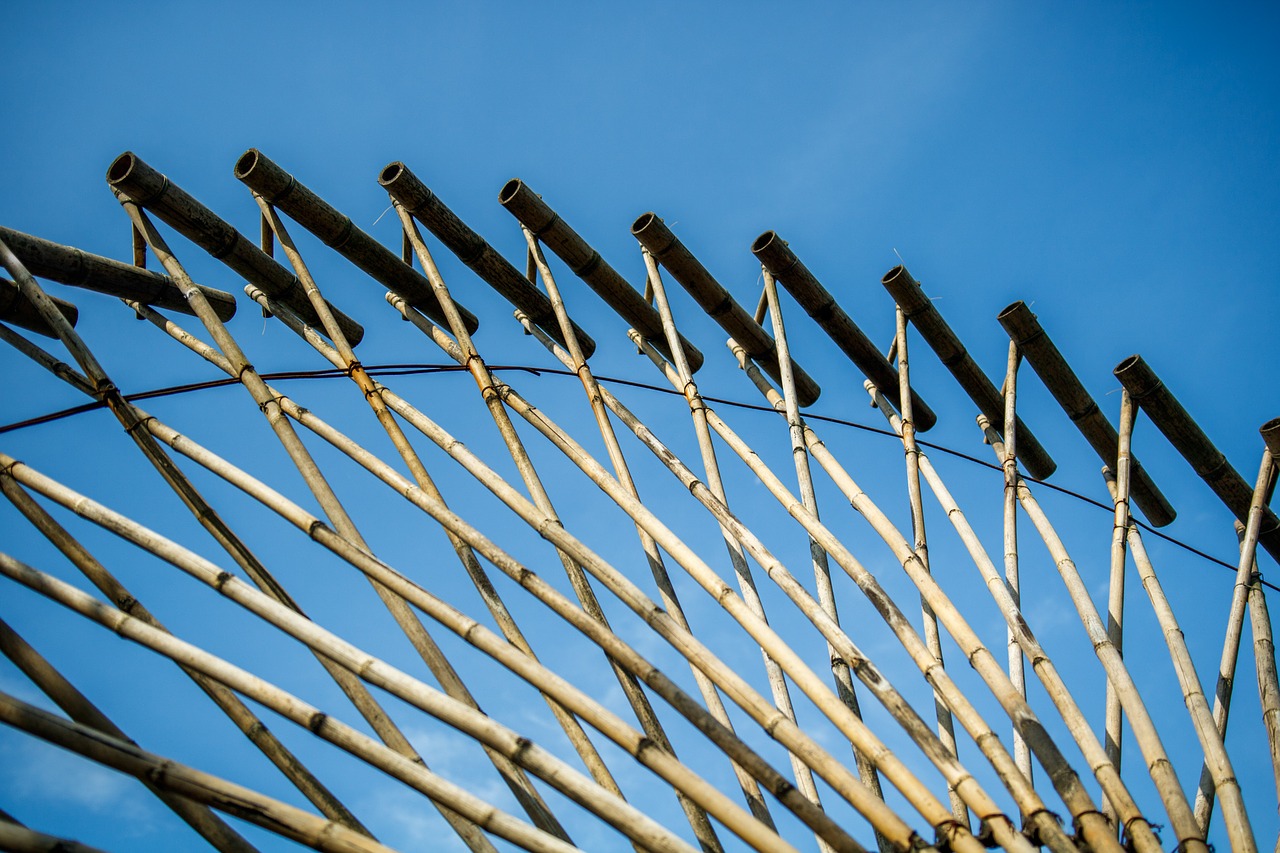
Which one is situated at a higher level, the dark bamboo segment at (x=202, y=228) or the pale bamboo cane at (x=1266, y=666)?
the dark bamboo segment at (x=202, y=228)

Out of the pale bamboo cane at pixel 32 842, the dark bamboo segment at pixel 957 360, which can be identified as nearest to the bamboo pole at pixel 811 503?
the dark bamboo segment at pixel 957 360

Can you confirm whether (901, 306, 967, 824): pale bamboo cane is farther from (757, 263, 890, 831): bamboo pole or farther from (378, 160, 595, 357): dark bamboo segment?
(378, 160, 595, 357): dark bamboo segment

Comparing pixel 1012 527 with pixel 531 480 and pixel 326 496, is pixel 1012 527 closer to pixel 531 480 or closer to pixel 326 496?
pixel 531 480

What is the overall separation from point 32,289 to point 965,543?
474cm

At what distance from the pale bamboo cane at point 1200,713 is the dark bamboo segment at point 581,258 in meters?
3.11

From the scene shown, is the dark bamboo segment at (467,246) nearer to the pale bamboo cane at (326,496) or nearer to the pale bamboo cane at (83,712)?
the pale bamboo cane at (326,496)

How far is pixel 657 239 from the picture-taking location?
7047 millimetres

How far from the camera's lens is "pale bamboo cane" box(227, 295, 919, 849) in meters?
3.92

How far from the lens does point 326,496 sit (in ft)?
16.5

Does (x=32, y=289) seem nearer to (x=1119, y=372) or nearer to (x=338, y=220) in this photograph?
(x=338, y=220)

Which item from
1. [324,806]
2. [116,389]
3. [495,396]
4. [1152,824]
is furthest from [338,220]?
[1152,824]

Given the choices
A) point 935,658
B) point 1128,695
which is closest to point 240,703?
point 935,658

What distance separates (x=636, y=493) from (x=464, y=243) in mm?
1993

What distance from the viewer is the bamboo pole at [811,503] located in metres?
5.05
